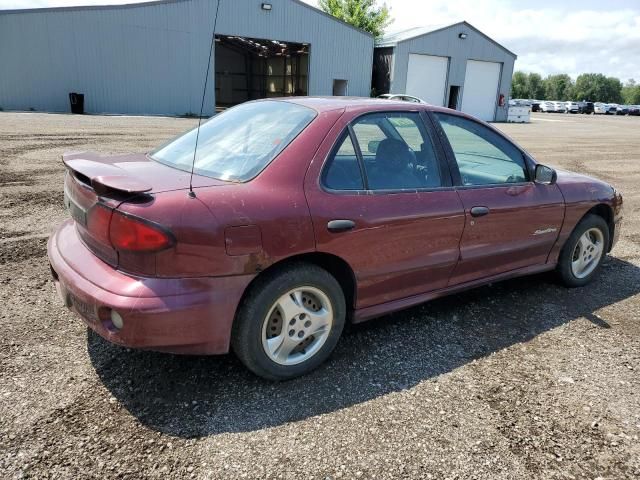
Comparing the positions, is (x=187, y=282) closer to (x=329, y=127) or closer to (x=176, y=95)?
(x=329, y=127)

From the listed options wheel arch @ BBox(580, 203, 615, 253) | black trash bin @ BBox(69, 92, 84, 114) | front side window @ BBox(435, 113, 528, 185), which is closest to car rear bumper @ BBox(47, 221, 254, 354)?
front side window @ BBox(435, 113, 528, 185)

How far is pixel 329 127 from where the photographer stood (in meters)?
3.03

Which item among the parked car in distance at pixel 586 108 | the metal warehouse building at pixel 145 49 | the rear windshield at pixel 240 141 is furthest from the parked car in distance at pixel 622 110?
the rear windshield at pixel 240 141

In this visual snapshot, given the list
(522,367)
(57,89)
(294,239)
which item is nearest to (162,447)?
(294,239)

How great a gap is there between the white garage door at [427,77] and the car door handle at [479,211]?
31.5 meters

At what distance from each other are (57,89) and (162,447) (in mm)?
26257

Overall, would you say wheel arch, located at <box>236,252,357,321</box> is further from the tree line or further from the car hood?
the tree line

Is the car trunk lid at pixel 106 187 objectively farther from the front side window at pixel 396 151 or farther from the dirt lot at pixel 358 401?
the front side window at pixel 396 151

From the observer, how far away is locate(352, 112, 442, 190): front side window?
321 cm

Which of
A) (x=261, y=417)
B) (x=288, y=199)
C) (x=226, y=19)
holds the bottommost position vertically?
(x=261, y=417)

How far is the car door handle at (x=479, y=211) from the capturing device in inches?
139

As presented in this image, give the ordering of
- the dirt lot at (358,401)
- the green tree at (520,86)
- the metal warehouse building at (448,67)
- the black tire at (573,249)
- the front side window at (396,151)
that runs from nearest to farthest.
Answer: the dirt lot at (358,401) → the front side window at (396,151) → the black tire at (573,249) → the metal warehouse building at (448,67) → the green tree at (520,86)

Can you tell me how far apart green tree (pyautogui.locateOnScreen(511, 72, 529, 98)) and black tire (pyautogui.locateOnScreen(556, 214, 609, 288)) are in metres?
108

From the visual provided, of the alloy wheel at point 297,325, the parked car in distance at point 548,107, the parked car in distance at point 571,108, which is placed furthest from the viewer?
the parked car in distance at point 571,108
